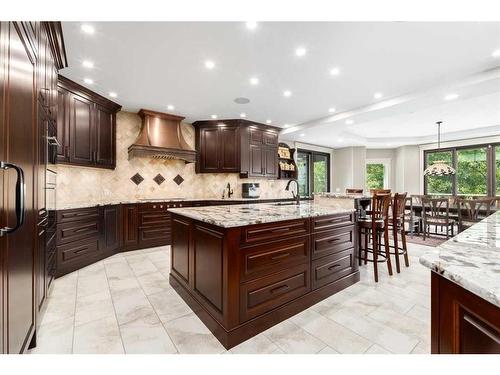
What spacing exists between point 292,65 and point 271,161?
314cm

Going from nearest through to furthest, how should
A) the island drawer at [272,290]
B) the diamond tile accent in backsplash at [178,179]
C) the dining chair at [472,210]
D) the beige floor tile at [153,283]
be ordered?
1. the island drawer at [272,290]
2. the beige floor tile at [153,283]
3. the dining chair at [472,210]
4. the diamond tile accent in backsplash at [178,179]

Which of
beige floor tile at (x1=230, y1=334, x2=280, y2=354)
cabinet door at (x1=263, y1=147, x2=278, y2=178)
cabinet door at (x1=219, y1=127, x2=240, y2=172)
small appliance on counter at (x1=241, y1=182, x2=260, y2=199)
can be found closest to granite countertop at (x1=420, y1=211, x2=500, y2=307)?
beige floor tile at (x1=230, y1=334, x2=280, y2=354)

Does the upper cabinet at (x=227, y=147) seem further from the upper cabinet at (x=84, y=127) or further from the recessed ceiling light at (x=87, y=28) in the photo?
the recessed ceiling light at (x=87, y=28)

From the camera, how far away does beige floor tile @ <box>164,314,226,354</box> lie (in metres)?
1.63

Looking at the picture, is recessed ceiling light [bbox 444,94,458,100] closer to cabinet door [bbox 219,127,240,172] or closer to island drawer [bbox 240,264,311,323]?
island drawer [bbox 240,264,311,323]

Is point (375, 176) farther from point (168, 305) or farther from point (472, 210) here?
point (168, 305)

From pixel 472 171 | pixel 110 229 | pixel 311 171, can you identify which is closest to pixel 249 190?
pixel 110 229

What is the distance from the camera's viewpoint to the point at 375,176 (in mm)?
9070

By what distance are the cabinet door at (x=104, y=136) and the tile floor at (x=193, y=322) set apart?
2.01 meters

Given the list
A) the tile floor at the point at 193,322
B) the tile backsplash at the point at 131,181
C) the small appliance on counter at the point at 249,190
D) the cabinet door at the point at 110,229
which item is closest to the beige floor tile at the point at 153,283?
the tile floor at the point at 193,322

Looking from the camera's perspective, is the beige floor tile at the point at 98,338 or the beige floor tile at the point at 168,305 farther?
the beige floor tile at the point at 168,305

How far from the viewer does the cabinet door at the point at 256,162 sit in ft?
18.1

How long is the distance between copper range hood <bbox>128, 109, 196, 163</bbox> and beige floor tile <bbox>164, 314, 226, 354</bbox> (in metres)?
3.31
